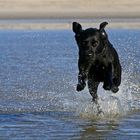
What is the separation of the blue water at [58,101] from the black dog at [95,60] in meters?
0.40

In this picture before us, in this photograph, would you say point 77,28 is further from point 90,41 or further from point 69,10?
point 69,10

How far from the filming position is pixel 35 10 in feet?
124

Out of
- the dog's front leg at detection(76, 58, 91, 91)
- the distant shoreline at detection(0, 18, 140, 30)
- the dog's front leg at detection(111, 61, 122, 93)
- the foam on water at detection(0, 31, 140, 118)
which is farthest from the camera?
the distant shoreline at detection(0, 18, 140, 30)

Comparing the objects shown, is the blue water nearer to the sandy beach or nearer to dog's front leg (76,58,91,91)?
dog's front leg (76,58,91,91)

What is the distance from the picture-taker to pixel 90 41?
31.3 feet

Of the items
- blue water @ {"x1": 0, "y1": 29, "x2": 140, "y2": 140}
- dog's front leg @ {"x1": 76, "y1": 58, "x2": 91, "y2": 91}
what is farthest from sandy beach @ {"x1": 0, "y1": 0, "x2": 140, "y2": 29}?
dog's front leg @ {"x1": 76, "y1": 58, "x2": 91, "y2": 91}

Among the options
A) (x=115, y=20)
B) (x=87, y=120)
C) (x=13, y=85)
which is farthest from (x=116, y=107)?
(x=115, y=20)

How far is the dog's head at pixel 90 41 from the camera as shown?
951 centimetres

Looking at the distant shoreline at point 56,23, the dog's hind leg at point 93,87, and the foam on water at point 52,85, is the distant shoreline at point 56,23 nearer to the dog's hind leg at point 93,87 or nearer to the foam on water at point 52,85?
the foam on water at point 52,85

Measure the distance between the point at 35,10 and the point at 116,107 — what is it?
2802cm

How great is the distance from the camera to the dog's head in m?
9.51

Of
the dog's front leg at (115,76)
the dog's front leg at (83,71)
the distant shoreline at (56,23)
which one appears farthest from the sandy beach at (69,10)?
the dog's front leg at (83,71)

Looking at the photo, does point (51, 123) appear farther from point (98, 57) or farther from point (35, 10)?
point (35, 10)

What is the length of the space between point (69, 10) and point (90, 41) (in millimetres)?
27881
